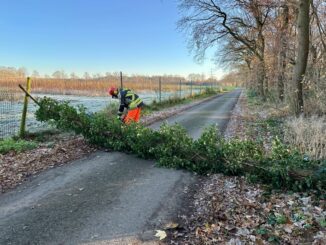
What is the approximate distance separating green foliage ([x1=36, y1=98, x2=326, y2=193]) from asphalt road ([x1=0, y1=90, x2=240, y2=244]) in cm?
50

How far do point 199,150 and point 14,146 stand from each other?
4.81m

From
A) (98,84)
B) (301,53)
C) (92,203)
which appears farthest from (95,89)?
(92,203)

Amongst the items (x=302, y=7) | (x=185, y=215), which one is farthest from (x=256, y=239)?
(x=302, y=7)

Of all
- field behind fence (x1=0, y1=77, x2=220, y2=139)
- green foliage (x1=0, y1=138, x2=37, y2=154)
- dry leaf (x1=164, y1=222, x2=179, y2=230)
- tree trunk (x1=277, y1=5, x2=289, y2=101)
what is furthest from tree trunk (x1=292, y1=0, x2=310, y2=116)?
field behind fence (x1=0, y1=77, x2=220, y2=139)

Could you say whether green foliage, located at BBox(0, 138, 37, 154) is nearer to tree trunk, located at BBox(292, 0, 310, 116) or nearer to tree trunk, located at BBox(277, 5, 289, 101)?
tree trunk, located at BBox(292, 0, 310, 116)

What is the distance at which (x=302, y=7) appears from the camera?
36.0ft

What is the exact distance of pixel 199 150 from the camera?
22.0 feet

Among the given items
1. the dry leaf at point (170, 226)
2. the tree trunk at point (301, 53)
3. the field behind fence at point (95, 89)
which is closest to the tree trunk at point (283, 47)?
the tree trunk at point (301, 53)

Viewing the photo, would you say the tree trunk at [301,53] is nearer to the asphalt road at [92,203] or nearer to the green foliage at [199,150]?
the green foliage at [199,150]

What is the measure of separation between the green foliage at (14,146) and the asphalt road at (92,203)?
1.68 m

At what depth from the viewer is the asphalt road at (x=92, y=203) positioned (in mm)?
3951

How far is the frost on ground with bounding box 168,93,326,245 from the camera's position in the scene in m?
3.84

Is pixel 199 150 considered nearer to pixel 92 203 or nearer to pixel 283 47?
pixel 92 203

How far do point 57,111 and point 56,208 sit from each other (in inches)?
192
